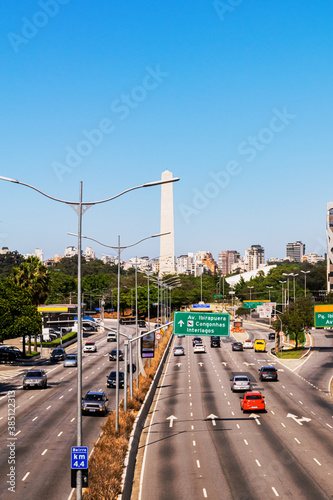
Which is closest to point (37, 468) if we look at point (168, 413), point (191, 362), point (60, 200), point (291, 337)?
point (60, 200)

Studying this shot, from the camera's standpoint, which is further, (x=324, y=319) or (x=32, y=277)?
(x=32, y=277)

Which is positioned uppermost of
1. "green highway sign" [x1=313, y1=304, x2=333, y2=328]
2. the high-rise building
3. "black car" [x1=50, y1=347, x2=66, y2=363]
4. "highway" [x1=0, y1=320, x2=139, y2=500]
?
the high-rise building

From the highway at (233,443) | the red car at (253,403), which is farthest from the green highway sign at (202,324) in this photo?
the highway at (233,443)

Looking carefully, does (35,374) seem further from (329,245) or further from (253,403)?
(329,245)

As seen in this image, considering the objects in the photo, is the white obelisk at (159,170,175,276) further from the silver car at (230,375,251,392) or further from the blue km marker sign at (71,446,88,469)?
the blue km marker sign at (71,446,88,469)

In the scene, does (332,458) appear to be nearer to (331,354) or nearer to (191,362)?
(191,362)

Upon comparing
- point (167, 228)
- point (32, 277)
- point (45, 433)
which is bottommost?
point (45, 433)

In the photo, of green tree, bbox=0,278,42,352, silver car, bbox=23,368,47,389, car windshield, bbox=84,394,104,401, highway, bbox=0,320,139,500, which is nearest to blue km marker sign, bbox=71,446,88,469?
highway, bbox=0,320,139,500

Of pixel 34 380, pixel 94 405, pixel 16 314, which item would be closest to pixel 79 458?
pixel 94 405
